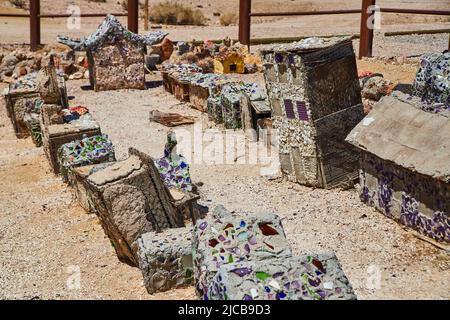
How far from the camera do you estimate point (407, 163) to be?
606 cm

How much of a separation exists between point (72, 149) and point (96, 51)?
576 centimetres

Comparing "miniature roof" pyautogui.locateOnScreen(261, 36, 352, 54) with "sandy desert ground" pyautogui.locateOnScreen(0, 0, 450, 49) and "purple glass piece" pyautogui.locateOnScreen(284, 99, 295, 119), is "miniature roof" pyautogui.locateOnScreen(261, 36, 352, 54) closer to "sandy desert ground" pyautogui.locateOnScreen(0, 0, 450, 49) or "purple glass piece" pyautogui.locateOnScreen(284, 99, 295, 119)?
"purple glass piece" pyautogui.locateOnScreen(284, 99, 295, 119)

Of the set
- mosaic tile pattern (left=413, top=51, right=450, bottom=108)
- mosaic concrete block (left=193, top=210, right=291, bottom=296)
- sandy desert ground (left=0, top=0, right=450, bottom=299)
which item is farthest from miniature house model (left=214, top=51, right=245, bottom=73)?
mosaic concrete block (left=193, top=210, right=291, bottom=296)

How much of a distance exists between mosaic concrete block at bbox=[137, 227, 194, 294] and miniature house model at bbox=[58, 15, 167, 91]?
8.36 meters

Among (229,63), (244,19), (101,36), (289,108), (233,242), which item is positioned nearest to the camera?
(233,242)

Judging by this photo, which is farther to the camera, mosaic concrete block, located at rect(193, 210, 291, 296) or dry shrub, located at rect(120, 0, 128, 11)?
dry shrub, located at rect(120, 0, 128, 11)

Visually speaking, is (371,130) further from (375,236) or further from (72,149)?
(72,149)

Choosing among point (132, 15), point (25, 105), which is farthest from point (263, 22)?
point (25, 105)

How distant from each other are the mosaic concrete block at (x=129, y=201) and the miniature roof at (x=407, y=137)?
2159 millimetres

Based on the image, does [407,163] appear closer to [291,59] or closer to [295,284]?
[291,59]

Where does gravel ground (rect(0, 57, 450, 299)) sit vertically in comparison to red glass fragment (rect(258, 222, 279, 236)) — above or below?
below

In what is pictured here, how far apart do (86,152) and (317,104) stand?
2664 millimetres

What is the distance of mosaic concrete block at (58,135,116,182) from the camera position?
7.69 metres

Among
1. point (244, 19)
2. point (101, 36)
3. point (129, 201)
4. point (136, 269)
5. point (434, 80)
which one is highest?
point (244, 19)
